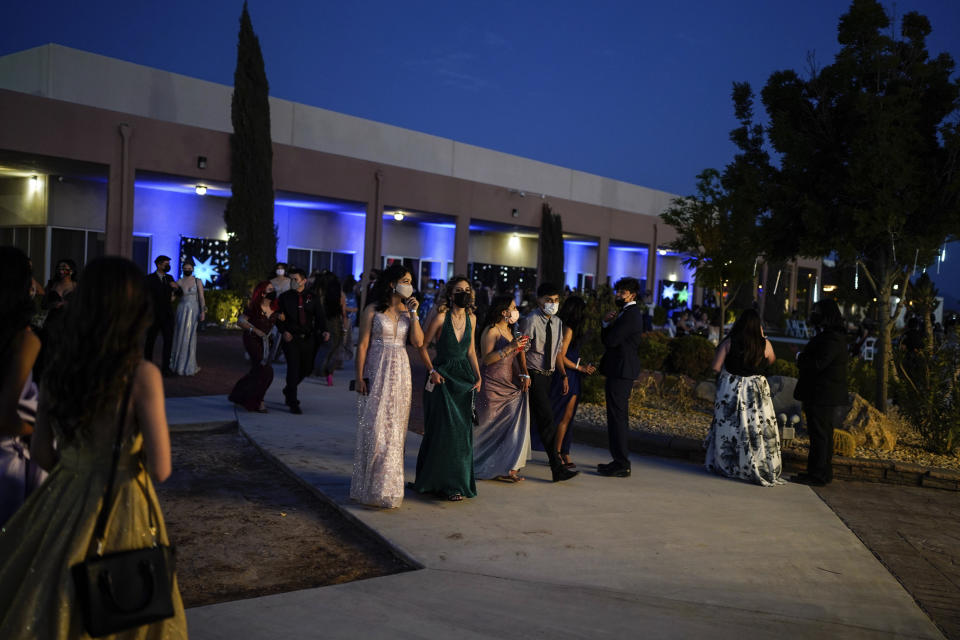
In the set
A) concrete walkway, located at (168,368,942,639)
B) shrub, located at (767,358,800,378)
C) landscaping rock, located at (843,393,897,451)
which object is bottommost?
concrete walkway, located at (168,368,942,639)

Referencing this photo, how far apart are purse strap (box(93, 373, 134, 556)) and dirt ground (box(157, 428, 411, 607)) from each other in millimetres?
1892

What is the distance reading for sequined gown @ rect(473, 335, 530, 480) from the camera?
6953mm

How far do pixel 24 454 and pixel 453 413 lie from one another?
11.8 ft

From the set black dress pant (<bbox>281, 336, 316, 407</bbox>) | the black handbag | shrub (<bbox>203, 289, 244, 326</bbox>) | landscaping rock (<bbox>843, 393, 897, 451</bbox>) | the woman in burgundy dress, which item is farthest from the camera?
shrub (<bbox>203, 289, 244, 326</bbox>)

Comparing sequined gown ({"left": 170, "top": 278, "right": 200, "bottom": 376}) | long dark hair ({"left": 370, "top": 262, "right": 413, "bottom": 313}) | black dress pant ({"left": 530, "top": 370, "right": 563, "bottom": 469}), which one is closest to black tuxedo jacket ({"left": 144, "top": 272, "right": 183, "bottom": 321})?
sequined gown ({"left": 170, "top": 278, "right": 200, "bottom": 376})

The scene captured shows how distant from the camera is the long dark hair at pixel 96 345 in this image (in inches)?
93.6

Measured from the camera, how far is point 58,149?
60.4ft

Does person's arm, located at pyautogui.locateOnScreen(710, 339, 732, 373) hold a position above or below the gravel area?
above

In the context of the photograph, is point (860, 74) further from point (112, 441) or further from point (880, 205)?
point (112, 441)

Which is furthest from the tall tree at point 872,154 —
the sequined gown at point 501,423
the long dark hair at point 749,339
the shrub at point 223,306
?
the shrub at point 223,306

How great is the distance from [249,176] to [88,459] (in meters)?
20.4

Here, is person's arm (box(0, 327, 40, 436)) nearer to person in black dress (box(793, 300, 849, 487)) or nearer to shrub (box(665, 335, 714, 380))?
person in black dress (box(793, 300, 849, 487))

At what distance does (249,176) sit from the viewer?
21.8 metres

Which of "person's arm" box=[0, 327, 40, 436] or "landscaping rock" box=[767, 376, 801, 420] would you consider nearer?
"person's arm" box=[0, 327, 40, 436]
